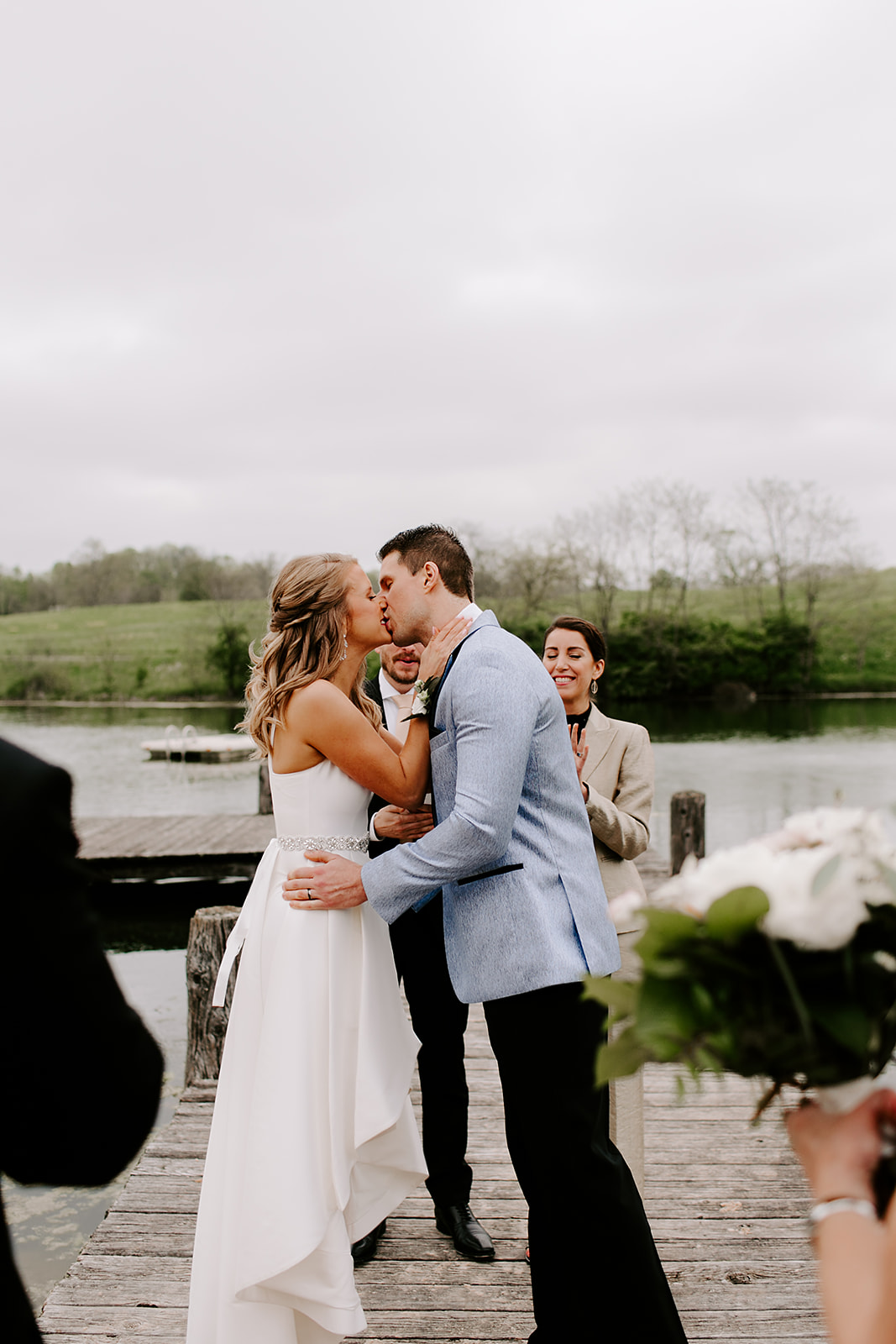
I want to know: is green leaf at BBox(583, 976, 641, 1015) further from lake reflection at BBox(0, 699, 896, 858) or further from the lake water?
lake reflection at BBox(0, 699, 896, 858)

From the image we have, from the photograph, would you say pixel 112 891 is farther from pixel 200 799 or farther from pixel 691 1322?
pixel 691 1322

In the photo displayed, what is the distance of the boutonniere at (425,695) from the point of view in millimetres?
2945

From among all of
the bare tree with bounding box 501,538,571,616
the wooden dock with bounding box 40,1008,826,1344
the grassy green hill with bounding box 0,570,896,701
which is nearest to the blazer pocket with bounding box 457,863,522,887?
the wooden dock with bounding box 40,1008,826,1344

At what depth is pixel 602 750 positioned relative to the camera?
394 centimetres

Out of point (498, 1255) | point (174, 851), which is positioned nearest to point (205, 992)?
point (498, 1255)

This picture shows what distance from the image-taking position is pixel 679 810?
34.4 ft

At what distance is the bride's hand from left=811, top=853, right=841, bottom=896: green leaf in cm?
→ 180

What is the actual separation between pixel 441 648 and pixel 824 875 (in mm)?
1873

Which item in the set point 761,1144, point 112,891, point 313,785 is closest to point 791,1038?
point 313,785

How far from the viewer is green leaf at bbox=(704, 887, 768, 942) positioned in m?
1.22

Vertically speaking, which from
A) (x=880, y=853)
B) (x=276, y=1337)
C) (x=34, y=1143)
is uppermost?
(x=880, y=853)

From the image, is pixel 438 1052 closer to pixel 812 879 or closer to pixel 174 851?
pixel 812 879

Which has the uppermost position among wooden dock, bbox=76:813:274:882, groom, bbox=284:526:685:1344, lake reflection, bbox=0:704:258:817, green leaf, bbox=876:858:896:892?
green leaf, bbox=876:858:896:892

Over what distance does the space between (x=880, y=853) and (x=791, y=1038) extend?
0.90ft
